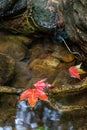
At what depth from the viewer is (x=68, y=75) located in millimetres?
4008

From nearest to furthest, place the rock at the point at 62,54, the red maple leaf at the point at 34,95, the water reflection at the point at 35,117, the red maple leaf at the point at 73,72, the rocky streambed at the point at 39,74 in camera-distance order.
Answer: the red maple leaf at the point at 34,95 → the water reflection at the point at 35,117 → the rocky streambed at the point at 39,74 → the red maple leaf at the point at 73,72 → the rock at the point at 62,54

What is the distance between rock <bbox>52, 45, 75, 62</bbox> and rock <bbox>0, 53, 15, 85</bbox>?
0.79m

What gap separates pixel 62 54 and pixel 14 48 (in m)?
0.85

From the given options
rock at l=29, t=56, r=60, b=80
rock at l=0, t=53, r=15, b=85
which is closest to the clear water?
rock at l=0, t=53, r=15, b=85

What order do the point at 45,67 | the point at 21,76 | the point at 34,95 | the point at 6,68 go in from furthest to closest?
the point at 45,67 < the point at 21,76 < the point at 6,68 < the point at 34,95

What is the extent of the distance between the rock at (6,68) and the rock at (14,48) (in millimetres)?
426

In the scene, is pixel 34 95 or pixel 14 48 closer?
pixel 34 95

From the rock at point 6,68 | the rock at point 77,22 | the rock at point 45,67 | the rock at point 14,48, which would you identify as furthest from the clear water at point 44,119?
the rock at point 14,48

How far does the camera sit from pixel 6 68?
3.88 m

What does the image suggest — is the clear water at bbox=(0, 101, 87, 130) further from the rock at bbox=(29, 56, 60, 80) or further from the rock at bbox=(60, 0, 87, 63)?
the rock at bbox=(60, 0, 87, 63)

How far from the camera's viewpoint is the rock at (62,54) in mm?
4258

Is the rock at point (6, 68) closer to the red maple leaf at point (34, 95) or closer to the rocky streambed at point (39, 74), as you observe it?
the rocky streambed at point (39, 74)

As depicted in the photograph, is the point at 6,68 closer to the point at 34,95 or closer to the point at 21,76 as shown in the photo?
the point at 21,76

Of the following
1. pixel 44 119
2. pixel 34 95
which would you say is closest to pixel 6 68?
pixel 34 95
